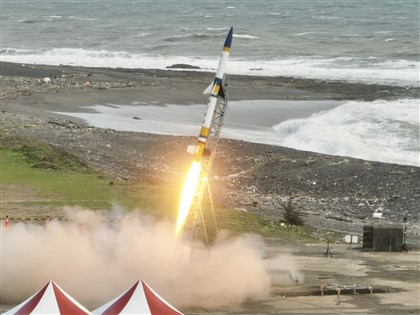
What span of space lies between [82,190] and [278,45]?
276 feet

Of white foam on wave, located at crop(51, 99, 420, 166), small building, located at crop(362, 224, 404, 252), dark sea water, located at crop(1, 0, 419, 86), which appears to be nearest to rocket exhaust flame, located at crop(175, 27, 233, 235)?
small building, located at crop(362, 224, 404, 252)

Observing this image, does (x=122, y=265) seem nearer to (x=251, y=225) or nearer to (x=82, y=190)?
(x=251, y=225)

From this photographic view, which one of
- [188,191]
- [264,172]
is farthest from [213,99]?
[264,172]

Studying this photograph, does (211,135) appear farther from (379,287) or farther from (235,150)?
(235,150)

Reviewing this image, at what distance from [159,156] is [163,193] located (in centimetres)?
971

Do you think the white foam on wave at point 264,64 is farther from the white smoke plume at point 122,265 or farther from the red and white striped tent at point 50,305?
the red and white striped tent at point 50,305

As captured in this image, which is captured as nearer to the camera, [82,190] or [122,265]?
[122,265]

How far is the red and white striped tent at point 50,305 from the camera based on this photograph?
24531 millimetres

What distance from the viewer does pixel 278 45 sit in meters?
125

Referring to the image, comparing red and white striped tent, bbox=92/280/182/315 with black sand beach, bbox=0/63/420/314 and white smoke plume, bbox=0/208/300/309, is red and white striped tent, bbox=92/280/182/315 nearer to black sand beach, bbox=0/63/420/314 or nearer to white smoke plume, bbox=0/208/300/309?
white smoke plume, bbox=0/208/300/309

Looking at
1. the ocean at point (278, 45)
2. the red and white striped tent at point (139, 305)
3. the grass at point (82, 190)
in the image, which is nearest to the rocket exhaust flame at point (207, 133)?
the grass at point (82, 190)

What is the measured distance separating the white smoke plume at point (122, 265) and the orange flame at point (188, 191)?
63 centimetres

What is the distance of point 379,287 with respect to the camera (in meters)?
32.6

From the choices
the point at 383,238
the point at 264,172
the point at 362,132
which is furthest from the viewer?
the point at 362,132
